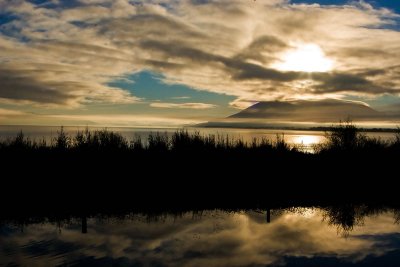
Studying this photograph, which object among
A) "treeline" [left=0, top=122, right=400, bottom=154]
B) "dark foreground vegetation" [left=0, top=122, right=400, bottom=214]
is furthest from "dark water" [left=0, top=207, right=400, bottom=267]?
"treeline" [left=0, top=122, right=400, bottom=154]

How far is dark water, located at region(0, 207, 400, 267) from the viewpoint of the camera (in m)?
9.10

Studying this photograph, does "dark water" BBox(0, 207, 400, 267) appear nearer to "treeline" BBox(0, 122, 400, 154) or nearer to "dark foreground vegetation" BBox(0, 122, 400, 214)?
"dark foreground vegetation" BBox(0, 122, 400, 214)

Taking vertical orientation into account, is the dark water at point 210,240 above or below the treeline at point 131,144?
below

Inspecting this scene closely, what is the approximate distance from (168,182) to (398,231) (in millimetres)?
9482

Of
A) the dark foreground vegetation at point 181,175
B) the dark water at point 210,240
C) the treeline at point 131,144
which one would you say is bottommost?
the dark water at point 210,240

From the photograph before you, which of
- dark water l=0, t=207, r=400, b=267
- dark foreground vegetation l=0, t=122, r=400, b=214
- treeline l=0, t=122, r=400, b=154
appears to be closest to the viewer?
dark water l=0, t=207, r=400, b=267

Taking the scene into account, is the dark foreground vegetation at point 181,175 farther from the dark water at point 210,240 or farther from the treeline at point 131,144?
the dark water at point 210,240

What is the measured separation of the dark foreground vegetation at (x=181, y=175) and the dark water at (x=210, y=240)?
2.13 m

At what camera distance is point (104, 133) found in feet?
69.6

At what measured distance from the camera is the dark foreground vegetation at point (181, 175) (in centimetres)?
1603

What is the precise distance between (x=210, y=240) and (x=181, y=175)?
822cm

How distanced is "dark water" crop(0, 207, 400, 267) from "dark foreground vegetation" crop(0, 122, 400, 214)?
2.13 m

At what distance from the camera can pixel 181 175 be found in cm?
1889

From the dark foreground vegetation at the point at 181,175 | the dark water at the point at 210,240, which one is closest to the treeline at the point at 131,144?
the dark foreground vegetation at the point at 181,175
